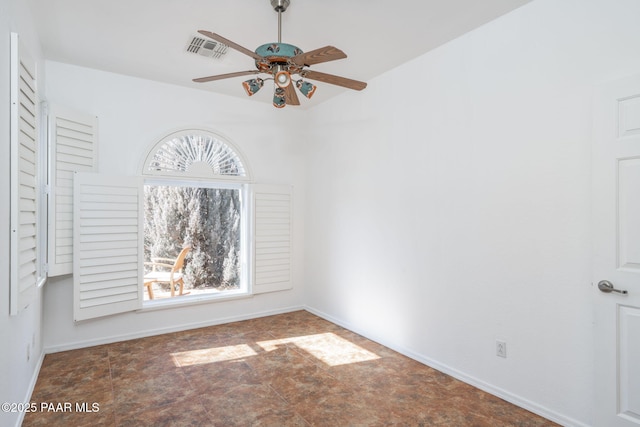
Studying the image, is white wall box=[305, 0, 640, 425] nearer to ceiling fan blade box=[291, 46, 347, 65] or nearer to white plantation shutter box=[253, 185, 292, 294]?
white plantation shutter box=[253, 185, 292, 294]

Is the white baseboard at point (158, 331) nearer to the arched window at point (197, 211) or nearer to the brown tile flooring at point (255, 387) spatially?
the brown tile flooring at point (255, 387)

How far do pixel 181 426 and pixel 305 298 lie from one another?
2.82 metres

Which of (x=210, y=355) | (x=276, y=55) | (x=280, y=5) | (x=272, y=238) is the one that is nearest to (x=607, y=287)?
(x=276, y=55)

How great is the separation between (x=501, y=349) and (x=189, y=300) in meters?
3.25

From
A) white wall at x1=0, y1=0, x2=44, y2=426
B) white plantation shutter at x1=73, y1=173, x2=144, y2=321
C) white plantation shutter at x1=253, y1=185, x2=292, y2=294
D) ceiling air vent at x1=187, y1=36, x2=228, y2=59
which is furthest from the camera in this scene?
white plantation shutter at x1=253, y1=185, x2=292, y2=294

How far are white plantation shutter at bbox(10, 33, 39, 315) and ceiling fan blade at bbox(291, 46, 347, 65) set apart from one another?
1.53 meters

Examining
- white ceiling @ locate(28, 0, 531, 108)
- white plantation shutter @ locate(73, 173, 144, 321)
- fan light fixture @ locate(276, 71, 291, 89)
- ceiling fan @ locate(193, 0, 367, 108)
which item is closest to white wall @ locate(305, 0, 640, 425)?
white ceiling @ locate(28, 0, 531, 108)

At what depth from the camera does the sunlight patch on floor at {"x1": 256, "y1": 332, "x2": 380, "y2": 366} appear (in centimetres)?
329

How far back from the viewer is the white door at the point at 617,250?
195cm

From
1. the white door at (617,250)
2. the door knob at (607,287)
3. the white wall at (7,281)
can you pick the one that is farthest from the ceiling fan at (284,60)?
the door knob at (607,287)

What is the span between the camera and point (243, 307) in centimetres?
454

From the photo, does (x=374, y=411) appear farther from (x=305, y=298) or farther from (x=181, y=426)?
(x=305, y=298)

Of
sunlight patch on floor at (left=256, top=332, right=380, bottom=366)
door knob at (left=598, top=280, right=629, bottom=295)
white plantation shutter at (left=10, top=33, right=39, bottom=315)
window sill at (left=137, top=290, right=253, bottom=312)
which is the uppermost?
white plantation shutter at (left=10, top=33, right=39, bottom=315)

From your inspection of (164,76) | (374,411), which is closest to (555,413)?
(374,411)
